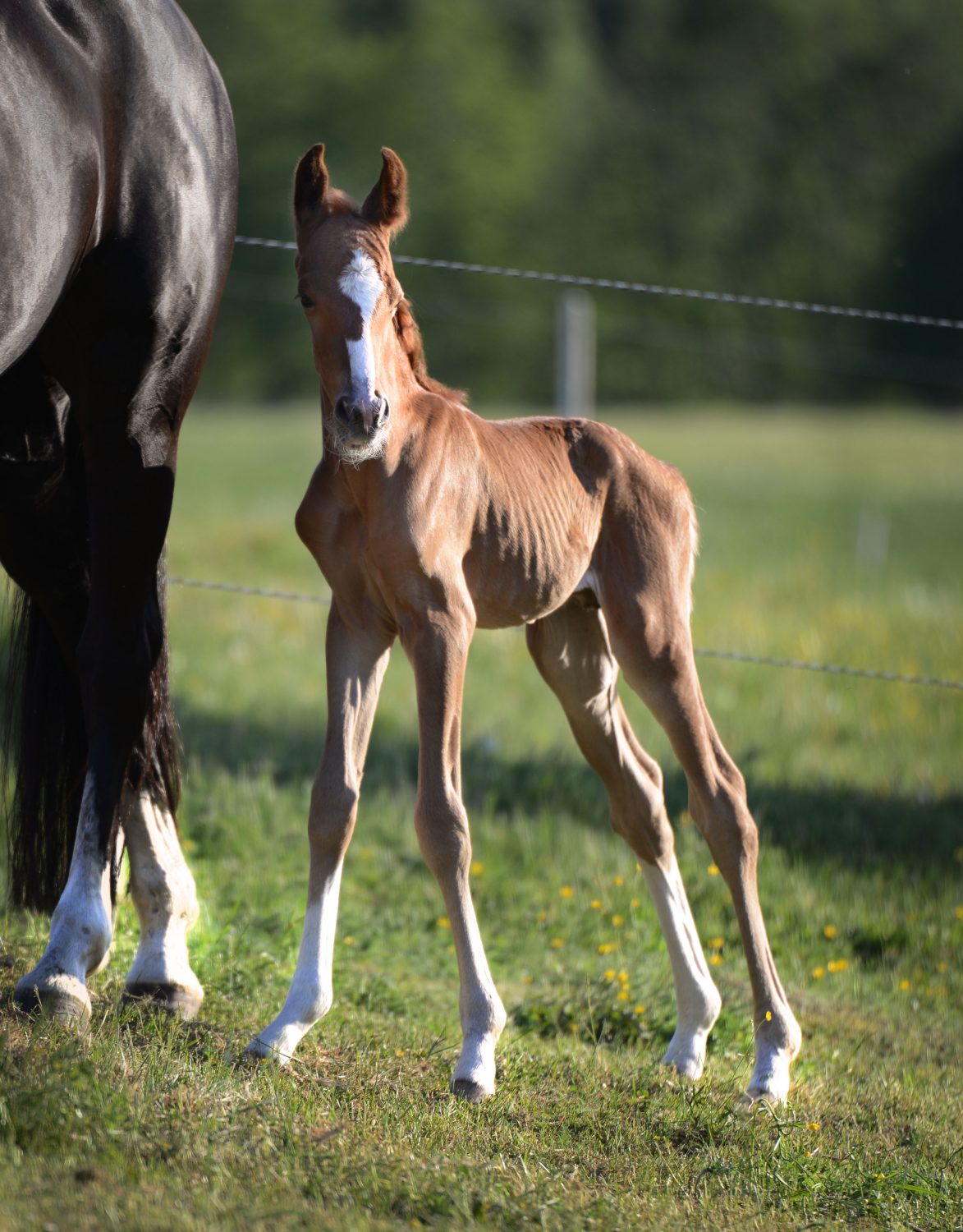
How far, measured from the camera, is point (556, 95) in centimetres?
5044

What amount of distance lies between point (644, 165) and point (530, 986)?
152 feet

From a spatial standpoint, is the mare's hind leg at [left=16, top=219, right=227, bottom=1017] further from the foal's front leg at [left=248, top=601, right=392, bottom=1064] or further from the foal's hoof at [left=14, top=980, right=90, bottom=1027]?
the foal's front leg at [left=248, top=601, right=392, bottom=1064]

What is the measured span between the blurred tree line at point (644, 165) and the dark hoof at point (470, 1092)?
111 feet

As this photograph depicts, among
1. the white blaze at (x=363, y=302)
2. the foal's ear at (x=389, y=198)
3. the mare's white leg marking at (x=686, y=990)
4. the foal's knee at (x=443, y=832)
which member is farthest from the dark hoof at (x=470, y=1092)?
the foal's ear at (x=389, y=198)

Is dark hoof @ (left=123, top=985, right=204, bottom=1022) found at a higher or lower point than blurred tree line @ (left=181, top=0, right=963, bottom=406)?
lower

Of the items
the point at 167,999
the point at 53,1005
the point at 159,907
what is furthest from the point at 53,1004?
the point at 159,907

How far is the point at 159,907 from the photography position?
3.87 metres

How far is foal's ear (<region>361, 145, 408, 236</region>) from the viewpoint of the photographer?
3276mm

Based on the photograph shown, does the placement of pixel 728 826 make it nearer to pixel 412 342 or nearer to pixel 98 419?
pixel 412 342

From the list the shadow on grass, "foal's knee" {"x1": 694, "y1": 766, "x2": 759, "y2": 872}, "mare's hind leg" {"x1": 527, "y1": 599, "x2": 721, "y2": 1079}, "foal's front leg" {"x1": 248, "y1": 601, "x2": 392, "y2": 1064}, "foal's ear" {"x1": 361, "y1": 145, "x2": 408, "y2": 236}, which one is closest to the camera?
"foal's ear" {"x1": 361, "y1": 145, "x2": 408, "y2": 236}

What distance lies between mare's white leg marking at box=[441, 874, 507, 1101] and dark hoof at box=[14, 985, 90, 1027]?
2.89 feet

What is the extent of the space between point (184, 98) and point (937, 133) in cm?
4704

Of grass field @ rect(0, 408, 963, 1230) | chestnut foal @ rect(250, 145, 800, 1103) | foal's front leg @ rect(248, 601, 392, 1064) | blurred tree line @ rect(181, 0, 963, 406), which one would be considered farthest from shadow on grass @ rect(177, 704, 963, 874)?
blurred tree line @ rect(181, 0, 963, 406)

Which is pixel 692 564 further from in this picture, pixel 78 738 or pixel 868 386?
pixel 868 386
